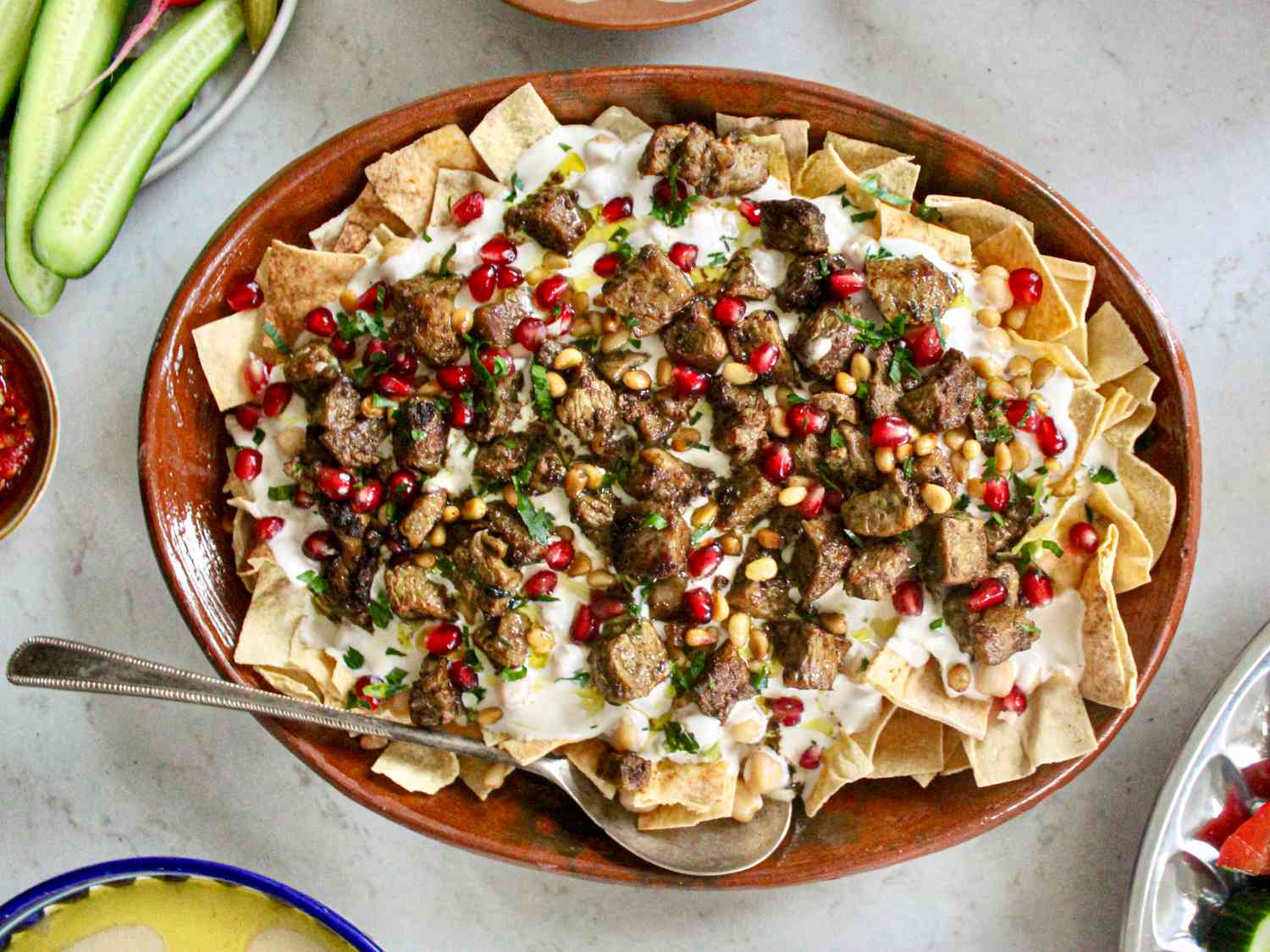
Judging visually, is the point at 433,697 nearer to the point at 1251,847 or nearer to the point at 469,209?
the point at 469,209

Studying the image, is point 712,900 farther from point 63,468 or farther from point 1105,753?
point 63,468

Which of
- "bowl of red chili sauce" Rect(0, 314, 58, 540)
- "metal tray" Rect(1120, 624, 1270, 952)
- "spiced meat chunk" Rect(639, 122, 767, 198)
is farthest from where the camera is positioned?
"bowl of red chili sauce" Rect(0, 314, 58, 540)

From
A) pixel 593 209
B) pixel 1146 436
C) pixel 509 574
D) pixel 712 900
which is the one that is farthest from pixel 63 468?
pixel 1146 436

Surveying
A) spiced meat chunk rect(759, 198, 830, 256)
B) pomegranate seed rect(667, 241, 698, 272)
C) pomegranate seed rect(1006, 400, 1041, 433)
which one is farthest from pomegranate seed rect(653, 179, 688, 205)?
pomegranate seed rect(1006, 400, 1041, 433)

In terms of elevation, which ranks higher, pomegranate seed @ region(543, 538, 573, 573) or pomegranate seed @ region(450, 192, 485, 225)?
pomegranate seed @ region(450, 192, 485, 225)

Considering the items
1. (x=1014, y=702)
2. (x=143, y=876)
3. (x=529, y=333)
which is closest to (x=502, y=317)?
(x=529, y=333)

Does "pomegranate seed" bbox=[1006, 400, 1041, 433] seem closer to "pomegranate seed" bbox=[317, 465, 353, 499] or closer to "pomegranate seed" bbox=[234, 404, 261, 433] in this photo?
"pomegranate seed" bbox=[317, 465, 353, 499]
